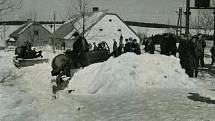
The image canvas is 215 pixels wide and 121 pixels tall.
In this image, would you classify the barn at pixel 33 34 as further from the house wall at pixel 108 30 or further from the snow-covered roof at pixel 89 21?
the house wall at pixel 108 30

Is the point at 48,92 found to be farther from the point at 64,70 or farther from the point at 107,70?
the point at 107,70

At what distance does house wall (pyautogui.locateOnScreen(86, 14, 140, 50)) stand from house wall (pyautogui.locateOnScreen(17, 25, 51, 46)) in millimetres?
30973

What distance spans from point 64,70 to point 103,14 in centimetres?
5696

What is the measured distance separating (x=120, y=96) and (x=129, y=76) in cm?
217

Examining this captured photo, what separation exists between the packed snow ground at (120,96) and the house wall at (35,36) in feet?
276

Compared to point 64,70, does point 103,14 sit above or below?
above

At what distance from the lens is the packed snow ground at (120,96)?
422 inches

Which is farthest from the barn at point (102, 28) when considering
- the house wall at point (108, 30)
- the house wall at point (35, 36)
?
the house wall at point (35, 36)

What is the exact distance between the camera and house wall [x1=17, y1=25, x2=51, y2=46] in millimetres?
103875

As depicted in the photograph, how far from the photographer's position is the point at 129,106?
11562mm

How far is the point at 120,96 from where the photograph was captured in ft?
45.1

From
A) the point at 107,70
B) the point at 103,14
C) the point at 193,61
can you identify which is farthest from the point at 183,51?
the point at 103,14

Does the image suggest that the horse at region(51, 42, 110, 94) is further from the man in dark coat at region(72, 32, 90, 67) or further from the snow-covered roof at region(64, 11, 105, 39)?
the snow-covered roof at region(64, 11, 105, 39)

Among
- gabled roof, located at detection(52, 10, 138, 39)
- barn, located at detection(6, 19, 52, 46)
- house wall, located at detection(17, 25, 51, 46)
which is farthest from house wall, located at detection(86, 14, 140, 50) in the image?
house wall, located at detection(17, 25, 51, 46)
